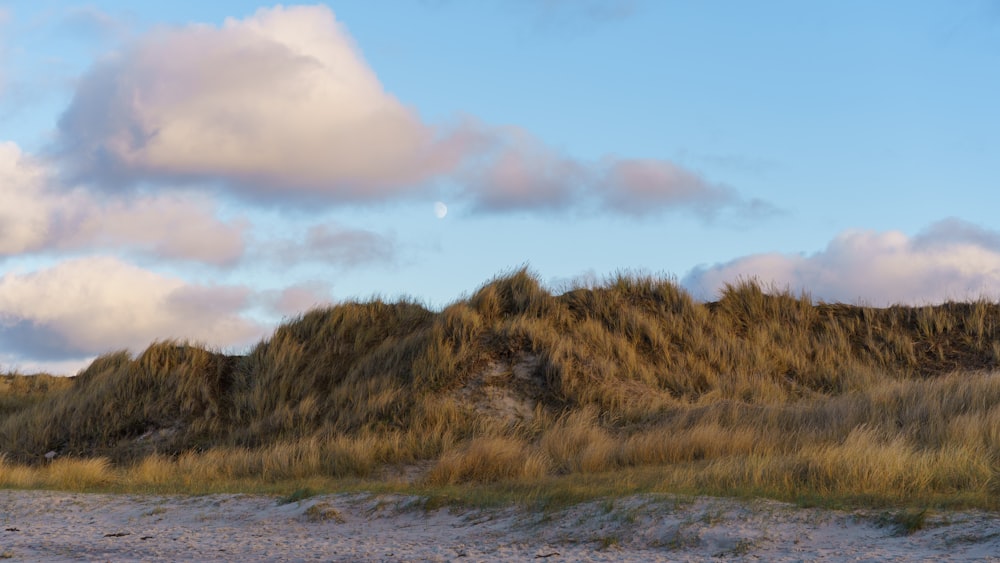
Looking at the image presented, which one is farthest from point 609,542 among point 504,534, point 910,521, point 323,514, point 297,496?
point 297,496

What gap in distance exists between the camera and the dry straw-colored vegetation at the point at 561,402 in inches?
459

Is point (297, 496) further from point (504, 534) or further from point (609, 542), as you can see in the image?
point (609, 542)

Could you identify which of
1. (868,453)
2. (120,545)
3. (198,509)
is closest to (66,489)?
(198,509)

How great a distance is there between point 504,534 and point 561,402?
892cm

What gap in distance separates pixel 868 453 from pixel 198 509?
7681mm

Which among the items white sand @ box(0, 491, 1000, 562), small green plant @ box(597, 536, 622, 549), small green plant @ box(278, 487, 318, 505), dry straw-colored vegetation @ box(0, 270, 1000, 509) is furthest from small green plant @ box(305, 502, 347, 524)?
small green plant @ box(597, 536, 622, 549)

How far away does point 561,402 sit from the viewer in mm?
17344

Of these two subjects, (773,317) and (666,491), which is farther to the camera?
(773,317)

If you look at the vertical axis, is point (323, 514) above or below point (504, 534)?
above

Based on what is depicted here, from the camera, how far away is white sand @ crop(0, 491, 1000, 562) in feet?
24.0

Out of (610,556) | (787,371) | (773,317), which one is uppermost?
(773,317)

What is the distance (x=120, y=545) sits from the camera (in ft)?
27.6

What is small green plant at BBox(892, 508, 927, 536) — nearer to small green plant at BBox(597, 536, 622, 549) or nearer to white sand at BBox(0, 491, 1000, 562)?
white sand at BBox(0, 491, 1000, 562)

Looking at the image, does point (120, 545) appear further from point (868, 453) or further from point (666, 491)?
point (868, 453)
